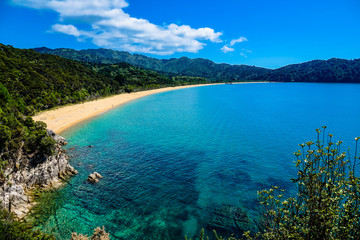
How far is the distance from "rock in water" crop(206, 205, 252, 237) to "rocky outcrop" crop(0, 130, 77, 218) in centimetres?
1978

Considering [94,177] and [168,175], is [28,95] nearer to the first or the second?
[94,177]

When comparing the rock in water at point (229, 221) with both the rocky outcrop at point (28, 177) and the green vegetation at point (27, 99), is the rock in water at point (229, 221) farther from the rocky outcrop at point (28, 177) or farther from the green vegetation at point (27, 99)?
the rocky outcrop at point (28, 177)

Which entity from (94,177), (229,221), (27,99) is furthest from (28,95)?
(229,221)

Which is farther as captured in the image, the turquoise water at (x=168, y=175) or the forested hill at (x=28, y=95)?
the forested hill at (x=28, y=95)

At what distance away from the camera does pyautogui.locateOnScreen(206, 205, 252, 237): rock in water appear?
63.0 feet

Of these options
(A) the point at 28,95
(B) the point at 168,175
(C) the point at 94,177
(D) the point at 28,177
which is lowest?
(B) the point at 168,175

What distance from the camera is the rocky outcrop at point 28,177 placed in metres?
20.2

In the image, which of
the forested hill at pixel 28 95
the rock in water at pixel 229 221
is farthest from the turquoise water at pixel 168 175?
the forested hill at pixel 28 95

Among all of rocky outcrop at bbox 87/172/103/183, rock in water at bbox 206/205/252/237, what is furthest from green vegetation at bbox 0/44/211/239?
rock in water at bbox 206/205/252/237

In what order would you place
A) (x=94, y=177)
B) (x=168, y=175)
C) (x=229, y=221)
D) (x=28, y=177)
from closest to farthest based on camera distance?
1. (x=229, y=221)
2. (x=28, y=177)
3. (x=94, y=177)
4. (x=168, y=175)

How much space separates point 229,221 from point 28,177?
79.6 feet

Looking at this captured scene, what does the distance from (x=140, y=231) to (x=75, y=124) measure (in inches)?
1933

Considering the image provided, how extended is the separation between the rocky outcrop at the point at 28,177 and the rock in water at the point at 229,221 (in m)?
19.8

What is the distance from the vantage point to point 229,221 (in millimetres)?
20500
